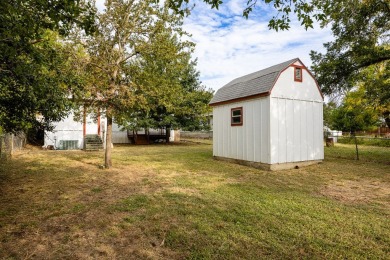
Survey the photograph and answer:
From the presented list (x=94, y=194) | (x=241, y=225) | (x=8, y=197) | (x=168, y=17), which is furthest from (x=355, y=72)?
(x=8, y=197)

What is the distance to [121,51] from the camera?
Result: 32.4ft

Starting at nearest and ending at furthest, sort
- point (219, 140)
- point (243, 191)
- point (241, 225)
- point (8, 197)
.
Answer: point (241, 225), point (8, 197), point (243, 191), point (219, 140)

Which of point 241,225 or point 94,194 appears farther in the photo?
point 94,194

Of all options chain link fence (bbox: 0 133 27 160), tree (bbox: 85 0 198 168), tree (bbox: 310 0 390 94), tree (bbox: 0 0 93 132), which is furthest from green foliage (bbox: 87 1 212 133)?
tree (bbox: 310 0 390 94)

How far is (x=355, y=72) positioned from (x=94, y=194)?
42.8 ft

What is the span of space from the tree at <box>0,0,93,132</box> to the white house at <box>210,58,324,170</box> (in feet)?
24.5

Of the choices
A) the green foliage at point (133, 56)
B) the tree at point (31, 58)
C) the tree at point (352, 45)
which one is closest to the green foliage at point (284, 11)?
the tree at point (31, 58)

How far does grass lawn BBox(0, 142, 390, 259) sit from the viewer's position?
11.5 feet

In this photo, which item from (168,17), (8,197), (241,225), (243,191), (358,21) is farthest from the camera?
(358,21)

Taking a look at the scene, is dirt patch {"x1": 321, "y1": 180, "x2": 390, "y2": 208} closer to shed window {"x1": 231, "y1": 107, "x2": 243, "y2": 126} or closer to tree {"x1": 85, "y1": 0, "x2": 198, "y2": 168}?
shed window {"x1": 231, "y1": 107, "x2": 243, "y2": 126}

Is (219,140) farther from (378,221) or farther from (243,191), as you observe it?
(378,221)

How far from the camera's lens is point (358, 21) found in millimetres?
11195

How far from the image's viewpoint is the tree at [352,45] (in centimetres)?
1081

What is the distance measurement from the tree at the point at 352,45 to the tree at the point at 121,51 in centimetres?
756
